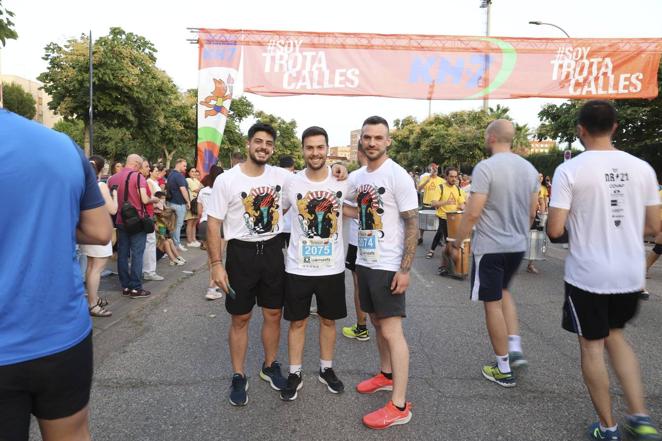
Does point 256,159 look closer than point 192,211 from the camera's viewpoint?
Yes

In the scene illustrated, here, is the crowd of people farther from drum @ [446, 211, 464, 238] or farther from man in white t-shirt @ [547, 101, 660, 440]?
drum @ [446, 211, 464, 238]

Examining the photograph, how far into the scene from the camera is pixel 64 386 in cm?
148

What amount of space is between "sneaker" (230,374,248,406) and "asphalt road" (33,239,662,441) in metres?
0.05

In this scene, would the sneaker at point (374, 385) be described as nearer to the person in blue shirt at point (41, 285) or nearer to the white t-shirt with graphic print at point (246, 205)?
the white t-shirt with graphic print at point (246, 205)

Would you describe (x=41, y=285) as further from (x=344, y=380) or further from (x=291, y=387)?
(x=344, y=380)

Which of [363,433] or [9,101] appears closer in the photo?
[363,433]

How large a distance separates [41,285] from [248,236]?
1.74m

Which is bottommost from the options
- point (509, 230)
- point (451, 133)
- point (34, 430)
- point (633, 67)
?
point (34, 430)

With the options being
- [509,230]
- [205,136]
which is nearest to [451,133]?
[205,136]

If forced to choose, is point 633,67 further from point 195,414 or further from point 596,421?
point 195,414

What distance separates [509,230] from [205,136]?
6.09 metres

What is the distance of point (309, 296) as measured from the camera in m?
3.15

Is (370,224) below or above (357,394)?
above

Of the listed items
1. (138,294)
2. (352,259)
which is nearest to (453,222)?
(352,259)
